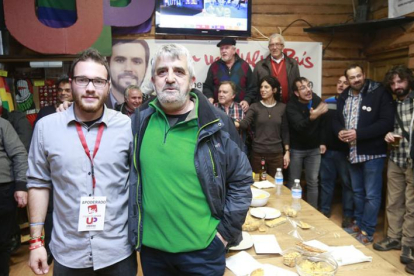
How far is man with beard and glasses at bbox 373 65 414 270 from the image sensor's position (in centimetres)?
300

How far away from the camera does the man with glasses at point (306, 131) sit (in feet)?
12.1

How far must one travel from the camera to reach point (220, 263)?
139 cm

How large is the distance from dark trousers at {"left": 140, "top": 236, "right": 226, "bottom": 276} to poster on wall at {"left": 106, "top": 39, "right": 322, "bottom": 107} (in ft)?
10.0

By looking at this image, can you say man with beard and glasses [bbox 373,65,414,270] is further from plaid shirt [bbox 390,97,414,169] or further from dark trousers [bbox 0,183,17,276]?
dark trousers [bbox 0,183,17,276]

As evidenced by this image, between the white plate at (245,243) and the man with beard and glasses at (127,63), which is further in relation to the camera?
the man with beard and glasses at (127,63)

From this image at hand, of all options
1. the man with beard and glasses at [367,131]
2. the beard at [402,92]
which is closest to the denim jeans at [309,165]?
the man with beard and glasses at [367,131]

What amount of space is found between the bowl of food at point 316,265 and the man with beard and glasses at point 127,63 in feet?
11.9

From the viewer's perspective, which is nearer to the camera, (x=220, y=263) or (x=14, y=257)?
(x=220, y=263)

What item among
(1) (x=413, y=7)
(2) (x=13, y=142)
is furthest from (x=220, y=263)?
(1) (x=413, y=7)

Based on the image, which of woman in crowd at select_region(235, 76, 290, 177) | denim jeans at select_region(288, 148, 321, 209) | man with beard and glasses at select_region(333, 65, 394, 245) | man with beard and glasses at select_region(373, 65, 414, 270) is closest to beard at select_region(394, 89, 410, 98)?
man with beard and glasses at select_region(373, 65, 414, 270)

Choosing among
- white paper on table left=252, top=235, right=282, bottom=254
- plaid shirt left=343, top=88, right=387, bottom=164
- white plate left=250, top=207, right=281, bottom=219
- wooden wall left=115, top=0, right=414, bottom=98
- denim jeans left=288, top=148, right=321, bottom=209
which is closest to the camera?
white paper on table left=252, top=235, right=282, bottom=254

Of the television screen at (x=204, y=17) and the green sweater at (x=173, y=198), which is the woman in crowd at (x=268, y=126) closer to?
the television screen at (x=204, y=17)

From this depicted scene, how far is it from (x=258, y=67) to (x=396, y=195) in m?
2.26

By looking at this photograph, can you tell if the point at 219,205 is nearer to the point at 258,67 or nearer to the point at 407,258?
the point at 407,258
